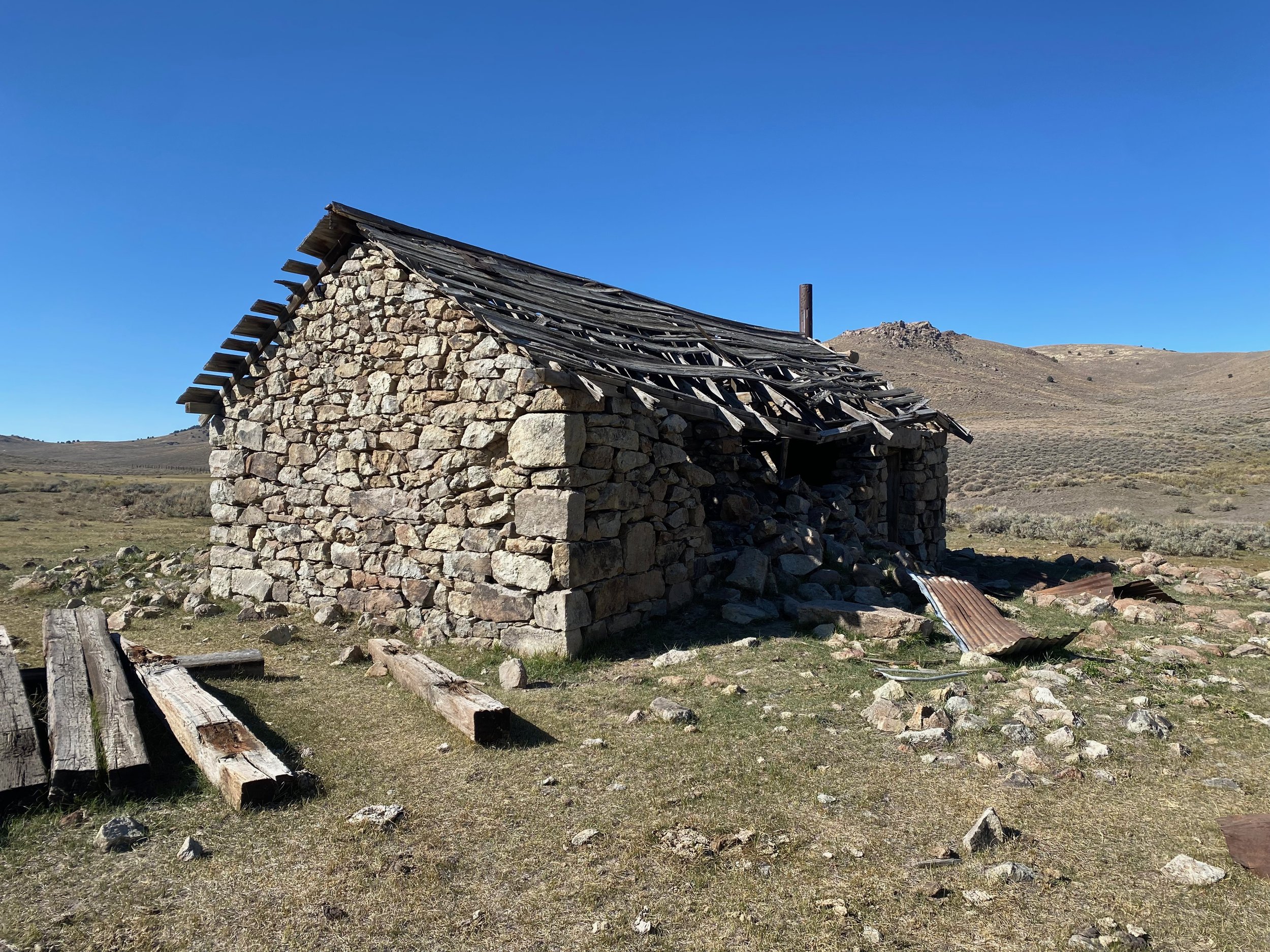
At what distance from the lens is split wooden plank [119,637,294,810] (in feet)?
13.3

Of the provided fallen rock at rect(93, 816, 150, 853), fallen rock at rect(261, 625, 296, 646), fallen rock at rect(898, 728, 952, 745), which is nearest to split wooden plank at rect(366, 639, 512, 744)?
fallen rock at rect(261, 625, 296, 646)

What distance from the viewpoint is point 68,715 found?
4652 millimetres

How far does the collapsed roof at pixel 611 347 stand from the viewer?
26.2ft

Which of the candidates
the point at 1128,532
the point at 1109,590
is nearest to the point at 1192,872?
the point at 1109,590

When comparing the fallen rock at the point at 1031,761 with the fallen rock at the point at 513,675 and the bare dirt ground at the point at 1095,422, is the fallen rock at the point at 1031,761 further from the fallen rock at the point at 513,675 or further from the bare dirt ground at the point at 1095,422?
the bare dirt ground at the point at 1095,422

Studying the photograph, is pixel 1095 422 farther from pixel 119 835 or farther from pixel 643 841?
pixel 119 835

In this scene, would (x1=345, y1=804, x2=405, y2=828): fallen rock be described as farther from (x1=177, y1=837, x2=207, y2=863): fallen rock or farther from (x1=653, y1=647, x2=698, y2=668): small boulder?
(x1=653, y1=647, x2=698, y2=668): small boulder

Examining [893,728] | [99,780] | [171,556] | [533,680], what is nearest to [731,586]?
[533,680]

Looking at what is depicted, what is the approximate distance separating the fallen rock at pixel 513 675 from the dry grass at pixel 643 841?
0.44m

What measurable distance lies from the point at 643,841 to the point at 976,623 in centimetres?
486

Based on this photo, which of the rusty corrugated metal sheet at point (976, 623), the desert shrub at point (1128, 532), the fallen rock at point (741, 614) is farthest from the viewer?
the desert shrub at point (1128, 532)

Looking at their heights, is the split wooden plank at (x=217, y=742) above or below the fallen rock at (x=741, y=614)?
below

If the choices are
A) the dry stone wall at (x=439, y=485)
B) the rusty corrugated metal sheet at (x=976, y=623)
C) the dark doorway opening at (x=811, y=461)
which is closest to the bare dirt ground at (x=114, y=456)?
the dry stone wall at (x=439, y=485)

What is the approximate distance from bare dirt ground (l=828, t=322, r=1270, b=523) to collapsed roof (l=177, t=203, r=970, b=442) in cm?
1395
